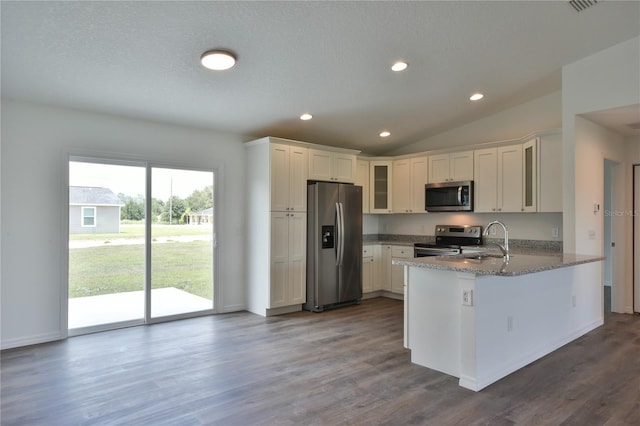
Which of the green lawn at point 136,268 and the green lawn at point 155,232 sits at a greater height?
the green lawn at point 155,232

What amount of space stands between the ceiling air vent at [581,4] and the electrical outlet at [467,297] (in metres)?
2.44

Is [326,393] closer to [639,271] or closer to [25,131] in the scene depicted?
[25,131]

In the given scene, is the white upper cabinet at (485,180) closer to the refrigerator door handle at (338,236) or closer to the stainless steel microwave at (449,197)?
the stainless steel microwave at (449,197)

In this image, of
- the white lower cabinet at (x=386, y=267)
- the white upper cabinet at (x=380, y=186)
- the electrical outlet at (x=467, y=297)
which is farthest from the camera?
the white upper cabinet at (x=380, y=186)

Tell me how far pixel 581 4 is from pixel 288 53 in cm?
243

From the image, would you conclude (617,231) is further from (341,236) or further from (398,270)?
(341,236)

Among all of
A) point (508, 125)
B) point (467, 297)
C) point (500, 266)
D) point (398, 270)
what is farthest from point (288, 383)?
point (508, 125)

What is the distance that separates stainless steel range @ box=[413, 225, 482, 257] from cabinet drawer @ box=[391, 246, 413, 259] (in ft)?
0.47

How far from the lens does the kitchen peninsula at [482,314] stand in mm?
2998

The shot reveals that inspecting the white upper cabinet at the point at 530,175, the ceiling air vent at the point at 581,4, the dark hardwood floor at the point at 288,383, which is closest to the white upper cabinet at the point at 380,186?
the white upper cabinet at the point at 530,175

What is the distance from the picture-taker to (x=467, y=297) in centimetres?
301

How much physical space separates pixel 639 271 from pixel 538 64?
3269 millimetres

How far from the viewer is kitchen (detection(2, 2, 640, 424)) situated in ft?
12.6

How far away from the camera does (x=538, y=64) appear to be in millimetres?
4227
